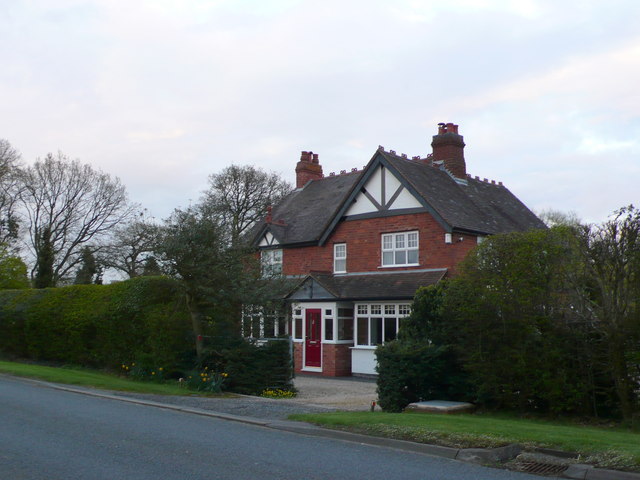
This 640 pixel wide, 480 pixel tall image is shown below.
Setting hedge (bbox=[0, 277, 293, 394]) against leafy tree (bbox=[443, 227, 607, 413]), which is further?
hedge (bbox=[0, 277, 293, 394])

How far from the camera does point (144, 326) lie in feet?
67.9

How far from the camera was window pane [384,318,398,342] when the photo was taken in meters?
24.7

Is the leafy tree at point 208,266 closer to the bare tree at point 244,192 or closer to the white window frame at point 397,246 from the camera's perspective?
the white window frame at point 397,246

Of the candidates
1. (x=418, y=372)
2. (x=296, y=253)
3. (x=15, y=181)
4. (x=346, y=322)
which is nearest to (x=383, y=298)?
(x=346, y=322)

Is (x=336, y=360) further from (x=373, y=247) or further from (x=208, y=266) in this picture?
(x=208, y=266)

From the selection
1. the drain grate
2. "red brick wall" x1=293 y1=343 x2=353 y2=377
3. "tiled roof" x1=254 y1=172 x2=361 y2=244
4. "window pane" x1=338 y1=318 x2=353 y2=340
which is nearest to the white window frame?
"window pane" x1=338 y1=318 x2=353 y2=340

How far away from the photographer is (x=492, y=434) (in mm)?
10320

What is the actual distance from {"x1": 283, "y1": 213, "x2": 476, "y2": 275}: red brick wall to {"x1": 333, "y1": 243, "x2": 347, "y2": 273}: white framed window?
0.17 m

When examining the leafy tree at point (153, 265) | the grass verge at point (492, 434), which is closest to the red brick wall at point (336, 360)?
the leafy tree at point (153, 265)

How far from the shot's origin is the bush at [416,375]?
14.9 m

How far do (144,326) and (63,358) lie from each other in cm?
580

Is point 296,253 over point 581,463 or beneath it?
over

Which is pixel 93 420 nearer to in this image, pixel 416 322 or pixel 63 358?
pixel 416 322

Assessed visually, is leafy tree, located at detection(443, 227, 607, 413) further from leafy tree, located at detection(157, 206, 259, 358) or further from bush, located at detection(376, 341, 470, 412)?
leafy tree, located at detection(157, 206, 259, 358)
